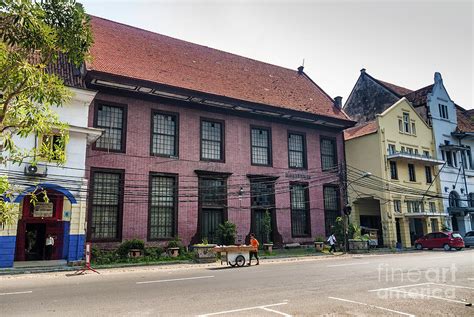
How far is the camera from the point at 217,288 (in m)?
10.5

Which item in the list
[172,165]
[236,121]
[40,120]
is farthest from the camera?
[236,121]

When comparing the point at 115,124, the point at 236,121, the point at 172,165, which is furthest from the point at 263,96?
the point at 115,124

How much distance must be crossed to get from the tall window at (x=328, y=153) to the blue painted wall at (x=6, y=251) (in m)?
22.2

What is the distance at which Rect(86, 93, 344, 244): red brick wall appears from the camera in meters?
21.7

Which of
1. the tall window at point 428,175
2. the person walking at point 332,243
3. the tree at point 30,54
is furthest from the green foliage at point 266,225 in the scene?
the tree at point 30,54

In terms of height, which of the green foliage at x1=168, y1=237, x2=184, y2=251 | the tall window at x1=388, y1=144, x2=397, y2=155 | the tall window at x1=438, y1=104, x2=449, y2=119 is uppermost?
the tall window at x1=438, y1=104, x2=449, y2=119

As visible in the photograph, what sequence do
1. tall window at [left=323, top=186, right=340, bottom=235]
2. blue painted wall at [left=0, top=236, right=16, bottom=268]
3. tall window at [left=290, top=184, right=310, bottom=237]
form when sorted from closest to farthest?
blue painted wall at [left=0, top=236, right=16, bottom=268], tall window at [left=290, top=184, right=310, bottom=237], tall window at [left=323, top=186, right=340, bottom=235]

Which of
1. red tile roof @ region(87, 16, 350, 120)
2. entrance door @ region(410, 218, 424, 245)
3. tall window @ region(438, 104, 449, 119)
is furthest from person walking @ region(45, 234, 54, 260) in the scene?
tall window @ region(438, 104, 449, 119)

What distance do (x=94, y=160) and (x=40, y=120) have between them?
56.9 feet

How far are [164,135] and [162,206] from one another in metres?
4.49

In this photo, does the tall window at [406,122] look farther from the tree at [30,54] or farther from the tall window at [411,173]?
the tree at [30,54]

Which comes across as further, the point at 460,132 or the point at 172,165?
the point at 460,132

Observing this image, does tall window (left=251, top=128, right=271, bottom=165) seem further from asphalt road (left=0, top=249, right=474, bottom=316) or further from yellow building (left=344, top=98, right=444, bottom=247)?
asphalt road (left=0, top=249, right=474, bottom=316)

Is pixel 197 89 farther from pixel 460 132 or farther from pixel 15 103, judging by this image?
pixel 460 132
